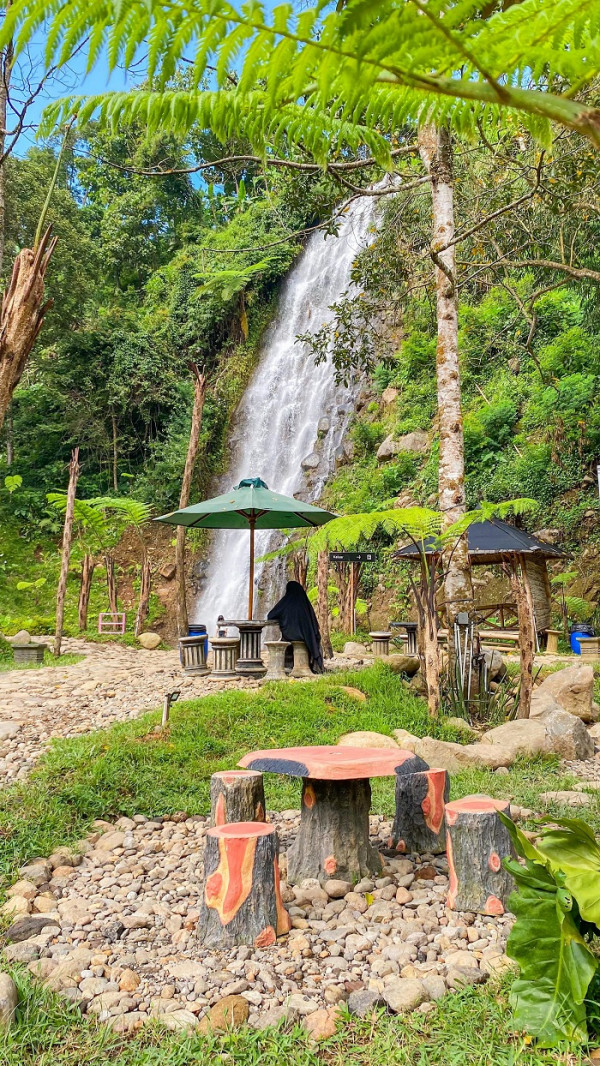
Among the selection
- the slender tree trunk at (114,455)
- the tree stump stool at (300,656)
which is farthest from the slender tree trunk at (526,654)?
the slender tree trunk at (114,455)

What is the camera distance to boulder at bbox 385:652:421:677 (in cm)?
880

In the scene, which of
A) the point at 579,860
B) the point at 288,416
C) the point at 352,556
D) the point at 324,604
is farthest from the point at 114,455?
the point at 579,860

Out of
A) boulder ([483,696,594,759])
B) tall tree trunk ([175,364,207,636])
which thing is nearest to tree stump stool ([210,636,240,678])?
tall tree trunk ([175,364,207,636])

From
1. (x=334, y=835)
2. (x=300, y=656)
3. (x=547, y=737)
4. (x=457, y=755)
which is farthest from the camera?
(x=300, y=656)

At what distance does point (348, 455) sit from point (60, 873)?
16.1 m

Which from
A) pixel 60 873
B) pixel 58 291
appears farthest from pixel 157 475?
pixel 60 873

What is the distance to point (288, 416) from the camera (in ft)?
68.4

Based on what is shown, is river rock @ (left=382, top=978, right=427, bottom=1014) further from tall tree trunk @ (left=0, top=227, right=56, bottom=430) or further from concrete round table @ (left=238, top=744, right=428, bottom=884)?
tall tree trunk @ (left=0, top=227, right=56, bottom=430)

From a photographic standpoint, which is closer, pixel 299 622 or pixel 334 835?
pixel 334 835

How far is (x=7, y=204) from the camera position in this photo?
605 inches

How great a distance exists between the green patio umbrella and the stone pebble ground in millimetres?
5553

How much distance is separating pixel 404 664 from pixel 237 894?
5.95m

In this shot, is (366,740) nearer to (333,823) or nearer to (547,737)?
(547,737)

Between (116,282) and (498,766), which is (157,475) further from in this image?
(498,766)
